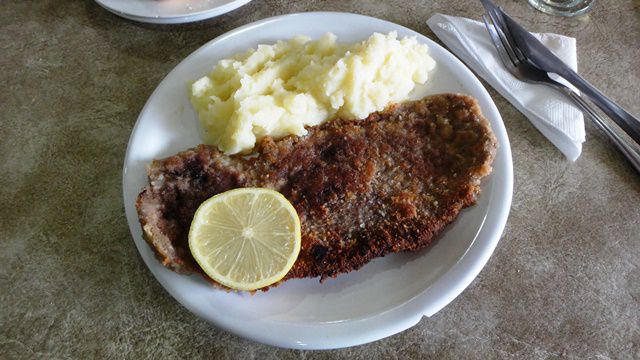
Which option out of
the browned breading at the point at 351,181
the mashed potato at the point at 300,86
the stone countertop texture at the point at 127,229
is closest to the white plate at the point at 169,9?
the stone countertop texture at the point at 127,229

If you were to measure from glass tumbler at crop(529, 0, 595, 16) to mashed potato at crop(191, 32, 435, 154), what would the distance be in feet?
3.64

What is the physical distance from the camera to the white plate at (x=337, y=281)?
188 centimetres

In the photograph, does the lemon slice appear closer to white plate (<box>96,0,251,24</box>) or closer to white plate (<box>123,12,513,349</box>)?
white plate (<box>123,12,513,349</box>)


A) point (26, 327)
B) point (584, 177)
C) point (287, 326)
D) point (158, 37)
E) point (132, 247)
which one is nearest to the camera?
point (287, 326)

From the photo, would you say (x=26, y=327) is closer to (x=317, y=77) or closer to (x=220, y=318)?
(x=220, y=318)

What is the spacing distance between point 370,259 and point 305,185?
1.33 ft

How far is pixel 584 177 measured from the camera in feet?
8.27

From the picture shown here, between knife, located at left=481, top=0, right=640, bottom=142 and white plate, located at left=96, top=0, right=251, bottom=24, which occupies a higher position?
white plate, located at left=96, top=0, right=251, bottom=24

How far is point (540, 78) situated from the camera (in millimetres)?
2637

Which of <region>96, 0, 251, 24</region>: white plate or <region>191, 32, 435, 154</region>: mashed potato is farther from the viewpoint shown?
<region>96, 0, 251, 24</region>: white plate

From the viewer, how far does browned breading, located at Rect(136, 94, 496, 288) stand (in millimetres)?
2020

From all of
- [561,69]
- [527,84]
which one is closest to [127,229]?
[527,84]

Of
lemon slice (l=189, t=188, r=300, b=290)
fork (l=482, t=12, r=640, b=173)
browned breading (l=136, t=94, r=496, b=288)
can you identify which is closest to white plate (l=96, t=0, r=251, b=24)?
browned breading (l=136, t=94, r=496, b=288)

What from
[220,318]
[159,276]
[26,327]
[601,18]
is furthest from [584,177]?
[26,327]
